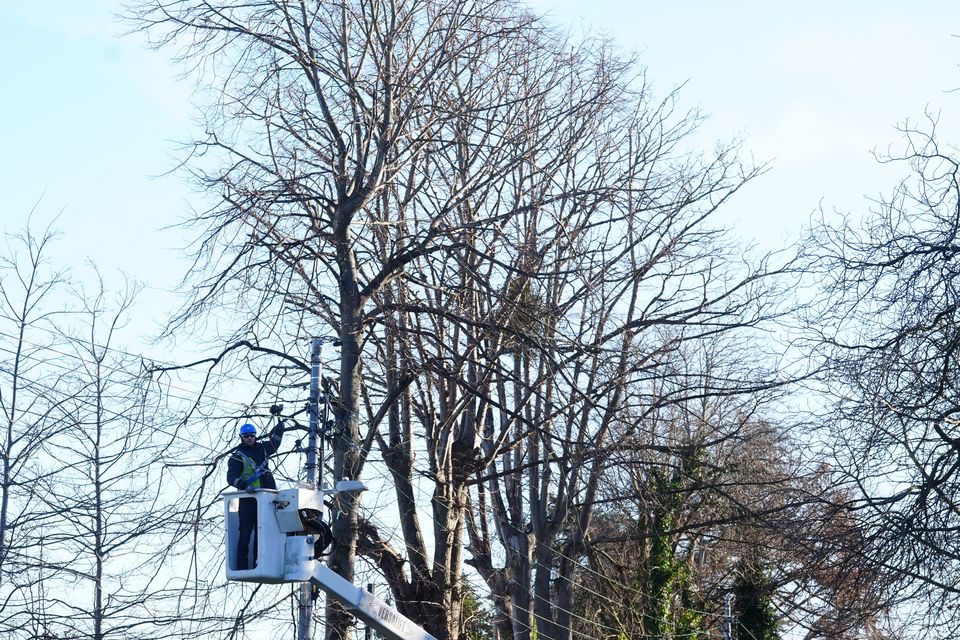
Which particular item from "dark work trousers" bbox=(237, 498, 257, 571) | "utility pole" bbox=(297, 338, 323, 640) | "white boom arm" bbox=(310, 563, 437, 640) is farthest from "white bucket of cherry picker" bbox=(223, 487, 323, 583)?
"utility pole" bbox=(297, 338, 323, 640)

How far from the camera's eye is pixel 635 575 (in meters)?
32.8

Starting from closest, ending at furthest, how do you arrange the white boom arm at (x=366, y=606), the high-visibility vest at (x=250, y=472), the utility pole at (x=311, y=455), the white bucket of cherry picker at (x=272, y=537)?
1. the white bucket of cherry picker at (x=272, y=537)
2. the high-visibility vest at (x=250, y=472)
3. the white boom arm at (x=366, y=606)
4. the utility pole at (x=311, y=455)

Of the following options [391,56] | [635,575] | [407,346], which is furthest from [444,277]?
[635,575]

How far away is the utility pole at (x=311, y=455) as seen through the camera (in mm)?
14031

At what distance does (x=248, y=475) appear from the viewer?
1292cm

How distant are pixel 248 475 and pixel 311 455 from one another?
1.94m

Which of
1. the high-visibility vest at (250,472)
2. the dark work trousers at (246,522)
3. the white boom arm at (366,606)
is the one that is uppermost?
the high-visibility vest at (250,472)

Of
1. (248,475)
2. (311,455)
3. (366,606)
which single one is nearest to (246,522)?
(248,475)

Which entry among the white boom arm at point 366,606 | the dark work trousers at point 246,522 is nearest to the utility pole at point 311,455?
the white boom arm at point 366,606

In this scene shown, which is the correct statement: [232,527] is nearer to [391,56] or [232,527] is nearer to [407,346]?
[407,346]

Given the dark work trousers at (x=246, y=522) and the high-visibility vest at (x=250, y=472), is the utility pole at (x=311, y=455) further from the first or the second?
the dark work trousers at (x=246, y=522)

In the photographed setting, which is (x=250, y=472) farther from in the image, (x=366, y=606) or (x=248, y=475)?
(x=366, y=606)

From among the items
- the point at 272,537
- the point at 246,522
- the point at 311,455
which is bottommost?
the point at 272,537

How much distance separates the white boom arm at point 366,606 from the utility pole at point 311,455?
25cm
